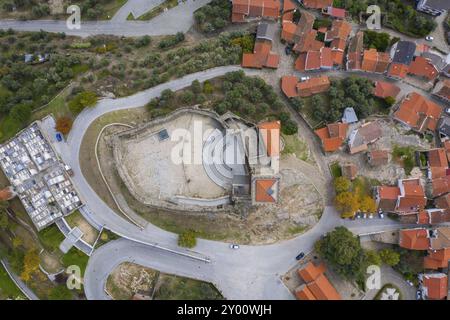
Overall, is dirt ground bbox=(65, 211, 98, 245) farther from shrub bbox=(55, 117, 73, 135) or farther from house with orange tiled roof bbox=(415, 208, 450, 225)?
house with orange tiled roof bbox=(415, 208, 450, 225)

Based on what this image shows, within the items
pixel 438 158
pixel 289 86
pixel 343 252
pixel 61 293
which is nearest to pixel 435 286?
pixel 343 252

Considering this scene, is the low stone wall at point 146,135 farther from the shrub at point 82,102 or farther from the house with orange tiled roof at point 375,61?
the house with orange tiled roof at point 375,61

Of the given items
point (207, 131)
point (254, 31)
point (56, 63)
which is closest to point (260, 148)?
point (207, 131)

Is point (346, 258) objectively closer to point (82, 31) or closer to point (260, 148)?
point (260, 148)

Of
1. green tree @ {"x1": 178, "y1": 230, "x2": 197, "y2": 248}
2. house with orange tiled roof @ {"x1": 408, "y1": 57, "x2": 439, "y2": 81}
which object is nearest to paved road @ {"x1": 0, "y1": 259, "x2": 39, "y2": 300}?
green tree @ {"x1": 178, "y1": 230, "x2": 197, "y2": 248}

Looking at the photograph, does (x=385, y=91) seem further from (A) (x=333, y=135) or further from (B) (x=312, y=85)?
(B) (x=312, y=85)

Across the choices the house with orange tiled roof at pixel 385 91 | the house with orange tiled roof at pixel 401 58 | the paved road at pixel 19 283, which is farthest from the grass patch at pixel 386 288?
the paved road at pixel 19 283
